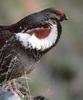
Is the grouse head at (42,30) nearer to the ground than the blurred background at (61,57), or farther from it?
farther from it

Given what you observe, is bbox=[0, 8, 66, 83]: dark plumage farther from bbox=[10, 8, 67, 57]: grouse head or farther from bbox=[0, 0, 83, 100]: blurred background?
bbox=[0, 0, 83, 100]: blurred background

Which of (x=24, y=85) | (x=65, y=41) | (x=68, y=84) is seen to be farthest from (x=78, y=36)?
(x=24, y=85)

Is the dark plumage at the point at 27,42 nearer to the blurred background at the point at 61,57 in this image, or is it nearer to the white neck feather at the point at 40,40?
the white neck feather at the point at 40,40

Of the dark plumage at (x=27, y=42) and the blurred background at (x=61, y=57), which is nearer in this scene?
the dark plumage at (x=27, y=42)

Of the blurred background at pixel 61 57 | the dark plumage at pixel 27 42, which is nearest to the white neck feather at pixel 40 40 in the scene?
the dark plumage at pixel 27 42

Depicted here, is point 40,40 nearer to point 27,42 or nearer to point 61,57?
point 27,42

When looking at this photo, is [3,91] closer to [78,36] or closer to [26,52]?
[26,52]

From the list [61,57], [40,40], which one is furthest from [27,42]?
[61,57]
